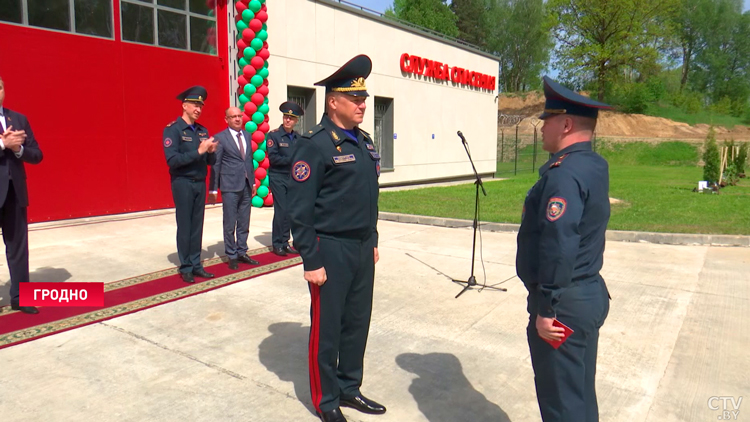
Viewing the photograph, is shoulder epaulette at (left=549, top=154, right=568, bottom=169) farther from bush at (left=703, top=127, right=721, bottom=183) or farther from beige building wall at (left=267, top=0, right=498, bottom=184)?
bush at (left=703, top=127, right=721, bottom=183)

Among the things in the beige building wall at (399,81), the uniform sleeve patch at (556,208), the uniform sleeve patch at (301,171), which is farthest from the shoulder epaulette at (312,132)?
the beige building wall at (399,81)

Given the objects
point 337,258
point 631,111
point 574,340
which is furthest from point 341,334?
point 631,111

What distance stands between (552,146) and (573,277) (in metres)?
0.62

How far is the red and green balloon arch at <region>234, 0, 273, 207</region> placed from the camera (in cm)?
1263

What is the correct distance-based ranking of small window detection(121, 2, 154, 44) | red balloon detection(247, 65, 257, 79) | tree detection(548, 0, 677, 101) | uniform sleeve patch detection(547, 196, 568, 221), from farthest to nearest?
tree detection(548, 0, 677, 101)
red balloon detection(247, 65, 257, 79)
small window detection(121, 2, 154, 44)
uniform sleeve patch detection(547, 196, 568, 221)

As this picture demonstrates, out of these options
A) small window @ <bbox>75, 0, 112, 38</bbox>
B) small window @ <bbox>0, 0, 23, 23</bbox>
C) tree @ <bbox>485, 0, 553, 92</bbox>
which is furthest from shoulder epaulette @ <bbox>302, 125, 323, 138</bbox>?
tree @ <bbox>485, 0, 553, 92</bbox>

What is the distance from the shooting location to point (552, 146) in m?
2.56

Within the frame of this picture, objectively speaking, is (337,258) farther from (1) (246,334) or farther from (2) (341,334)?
(1) (246,334)

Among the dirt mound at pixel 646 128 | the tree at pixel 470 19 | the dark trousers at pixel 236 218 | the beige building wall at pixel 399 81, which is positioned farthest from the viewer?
the tree at pixel 470 19

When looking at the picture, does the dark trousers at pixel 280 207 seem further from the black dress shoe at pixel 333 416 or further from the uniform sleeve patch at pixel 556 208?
the uniform sleeve patch at pixel 556 208

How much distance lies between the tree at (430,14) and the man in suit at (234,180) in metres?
51.4

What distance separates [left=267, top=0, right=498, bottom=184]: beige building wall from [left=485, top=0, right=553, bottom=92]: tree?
154 feet

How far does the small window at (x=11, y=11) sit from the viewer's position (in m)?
9.50

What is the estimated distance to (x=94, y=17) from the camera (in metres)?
10.7
